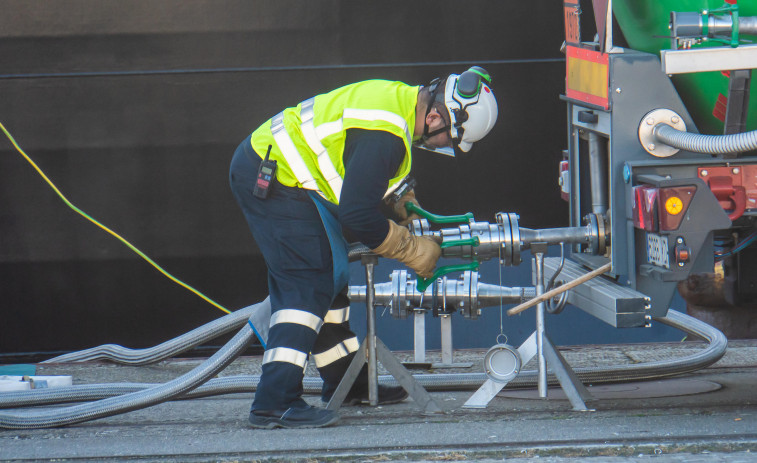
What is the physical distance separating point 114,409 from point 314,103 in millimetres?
1328

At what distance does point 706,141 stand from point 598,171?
0.58 metres

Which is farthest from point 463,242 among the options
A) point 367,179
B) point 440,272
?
point 367,179

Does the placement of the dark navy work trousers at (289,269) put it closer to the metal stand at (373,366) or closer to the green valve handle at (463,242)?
the metal stand at (373,366)

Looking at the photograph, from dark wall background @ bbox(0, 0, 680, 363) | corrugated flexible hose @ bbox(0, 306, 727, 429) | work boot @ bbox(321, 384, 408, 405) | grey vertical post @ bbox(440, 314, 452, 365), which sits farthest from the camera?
dark wall background @ bbox(0, 0, 680, 363)

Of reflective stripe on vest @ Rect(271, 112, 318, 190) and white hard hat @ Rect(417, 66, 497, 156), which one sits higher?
white hard hat @ Rect(417, 66, 497, 156)

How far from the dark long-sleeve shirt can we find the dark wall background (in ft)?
5.73

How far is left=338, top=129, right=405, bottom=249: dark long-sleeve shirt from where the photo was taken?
9.74 feet

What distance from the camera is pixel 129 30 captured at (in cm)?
464

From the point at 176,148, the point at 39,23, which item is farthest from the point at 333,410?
the point at 39,23

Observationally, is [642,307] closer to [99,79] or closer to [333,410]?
[333,410]

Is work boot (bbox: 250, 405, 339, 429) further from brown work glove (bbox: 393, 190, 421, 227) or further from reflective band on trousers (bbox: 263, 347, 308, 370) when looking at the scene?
brown work glove (bbox: 393, 190, 421, 227)

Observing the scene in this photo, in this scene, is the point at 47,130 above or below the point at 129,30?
below

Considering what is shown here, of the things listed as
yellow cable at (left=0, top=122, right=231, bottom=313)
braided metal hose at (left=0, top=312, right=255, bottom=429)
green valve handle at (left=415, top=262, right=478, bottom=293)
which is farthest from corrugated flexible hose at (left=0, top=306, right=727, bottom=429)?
yellow cable at (left=0, top=122, right=231, bottom=313)

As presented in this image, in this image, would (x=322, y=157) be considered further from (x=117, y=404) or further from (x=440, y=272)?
(x=117, y=404)
